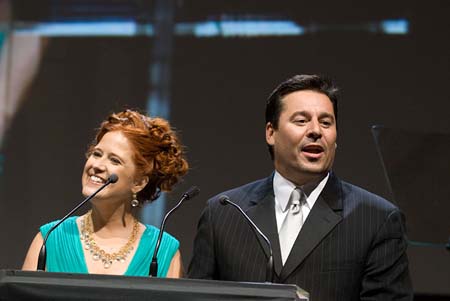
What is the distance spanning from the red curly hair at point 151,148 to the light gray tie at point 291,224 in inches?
16.9

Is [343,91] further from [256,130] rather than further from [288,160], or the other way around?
[288,160]

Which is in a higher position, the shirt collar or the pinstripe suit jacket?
the shirt collar

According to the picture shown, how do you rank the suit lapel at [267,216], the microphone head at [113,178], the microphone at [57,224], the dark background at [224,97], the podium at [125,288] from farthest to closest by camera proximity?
the dark background at [224,97], the microphone head at [113,178], the suit lapel at [267,216], the microphone at [57,224], the podium at [125,288]

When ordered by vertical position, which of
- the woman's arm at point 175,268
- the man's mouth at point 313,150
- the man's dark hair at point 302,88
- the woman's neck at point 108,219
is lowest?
the woman's arm at point 175,268

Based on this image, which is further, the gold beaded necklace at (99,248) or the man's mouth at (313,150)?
the gold beaded necklace at (99,248)

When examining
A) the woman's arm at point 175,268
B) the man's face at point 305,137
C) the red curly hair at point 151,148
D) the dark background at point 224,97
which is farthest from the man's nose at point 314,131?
the dark background at point 224,97

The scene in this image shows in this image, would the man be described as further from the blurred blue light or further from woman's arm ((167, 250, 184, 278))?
the blurred blue light

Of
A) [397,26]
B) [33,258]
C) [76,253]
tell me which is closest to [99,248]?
[76,253]

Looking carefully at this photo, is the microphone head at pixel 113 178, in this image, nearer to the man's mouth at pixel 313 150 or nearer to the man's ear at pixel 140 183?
the man's ear at pixel 140 183

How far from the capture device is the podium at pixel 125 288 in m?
1.93

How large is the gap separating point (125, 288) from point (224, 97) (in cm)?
262

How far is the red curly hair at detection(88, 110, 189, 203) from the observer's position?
9.09 ft

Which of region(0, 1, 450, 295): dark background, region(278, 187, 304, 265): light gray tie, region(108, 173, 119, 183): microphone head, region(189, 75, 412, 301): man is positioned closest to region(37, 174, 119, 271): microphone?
region(108, 173, 119, 183): microphone head

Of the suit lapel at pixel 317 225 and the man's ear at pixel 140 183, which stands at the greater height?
the man's ear at pixel 140 183
